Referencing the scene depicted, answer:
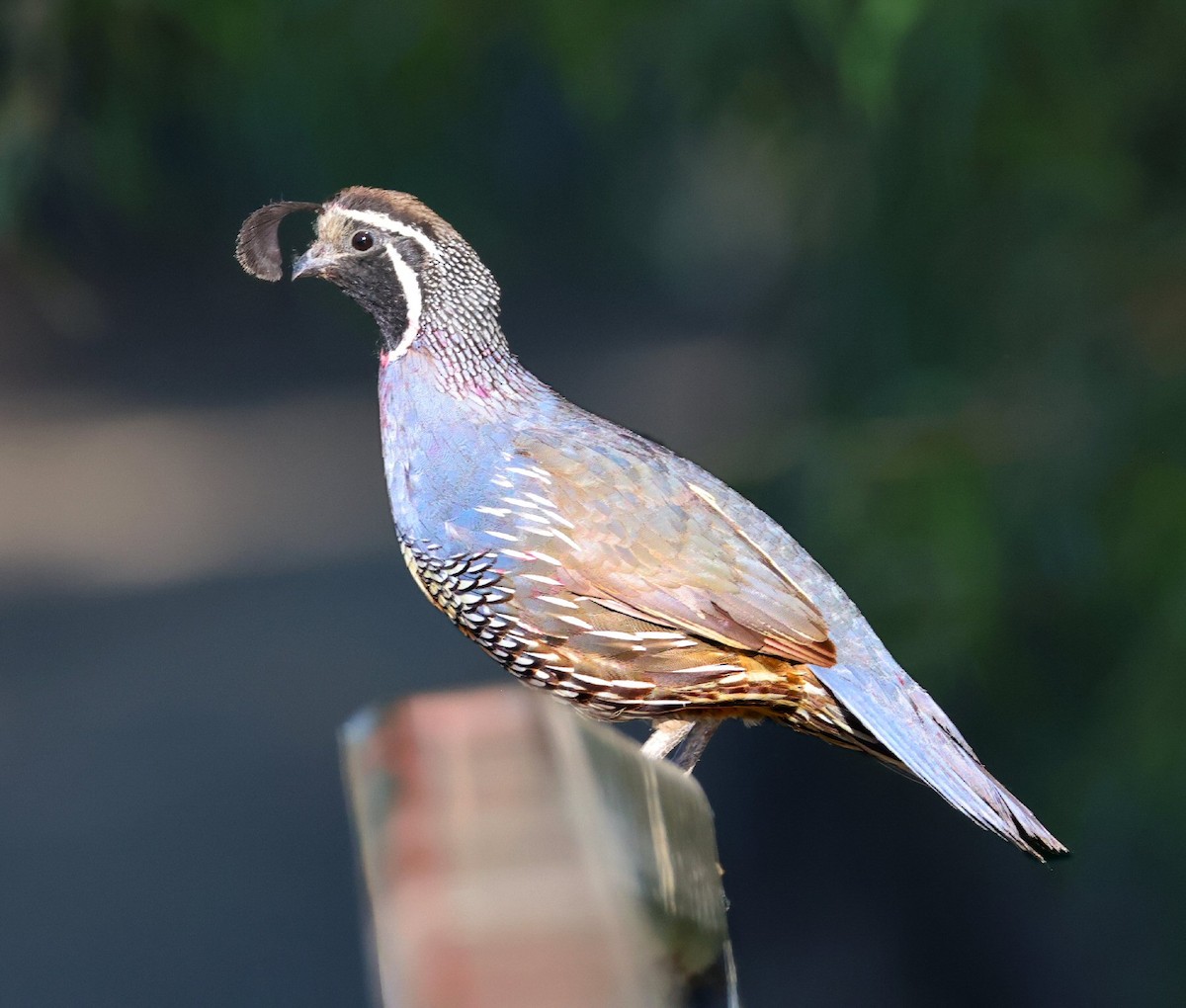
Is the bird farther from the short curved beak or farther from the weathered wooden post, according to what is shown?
the weathered wooden post

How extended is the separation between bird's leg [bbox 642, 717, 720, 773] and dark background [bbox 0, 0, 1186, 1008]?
1066 millimetres

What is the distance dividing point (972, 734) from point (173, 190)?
222 cm

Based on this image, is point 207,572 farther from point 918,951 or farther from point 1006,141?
point 1006,141

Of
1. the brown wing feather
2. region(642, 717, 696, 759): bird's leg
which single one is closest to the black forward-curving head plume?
the brown wing feather

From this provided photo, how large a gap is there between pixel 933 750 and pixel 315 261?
36.2 inches

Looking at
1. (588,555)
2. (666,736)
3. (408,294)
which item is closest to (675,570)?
(588,555)

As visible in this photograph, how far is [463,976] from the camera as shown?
77 cm

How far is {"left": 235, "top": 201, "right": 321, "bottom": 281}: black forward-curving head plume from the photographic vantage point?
6.45 feet

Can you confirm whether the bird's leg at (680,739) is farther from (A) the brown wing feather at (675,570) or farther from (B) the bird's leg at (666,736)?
(A) the brown wing feather at (675,570)

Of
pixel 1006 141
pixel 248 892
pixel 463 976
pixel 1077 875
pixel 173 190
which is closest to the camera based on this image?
pixel 463 976

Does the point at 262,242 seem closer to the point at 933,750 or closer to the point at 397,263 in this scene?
the point at 397,263

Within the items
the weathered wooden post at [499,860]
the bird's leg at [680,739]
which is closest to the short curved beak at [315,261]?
the bird's leg at [680,739]

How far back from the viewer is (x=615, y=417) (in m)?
5.07

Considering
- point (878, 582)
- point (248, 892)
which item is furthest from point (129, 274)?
point (878, 582)
